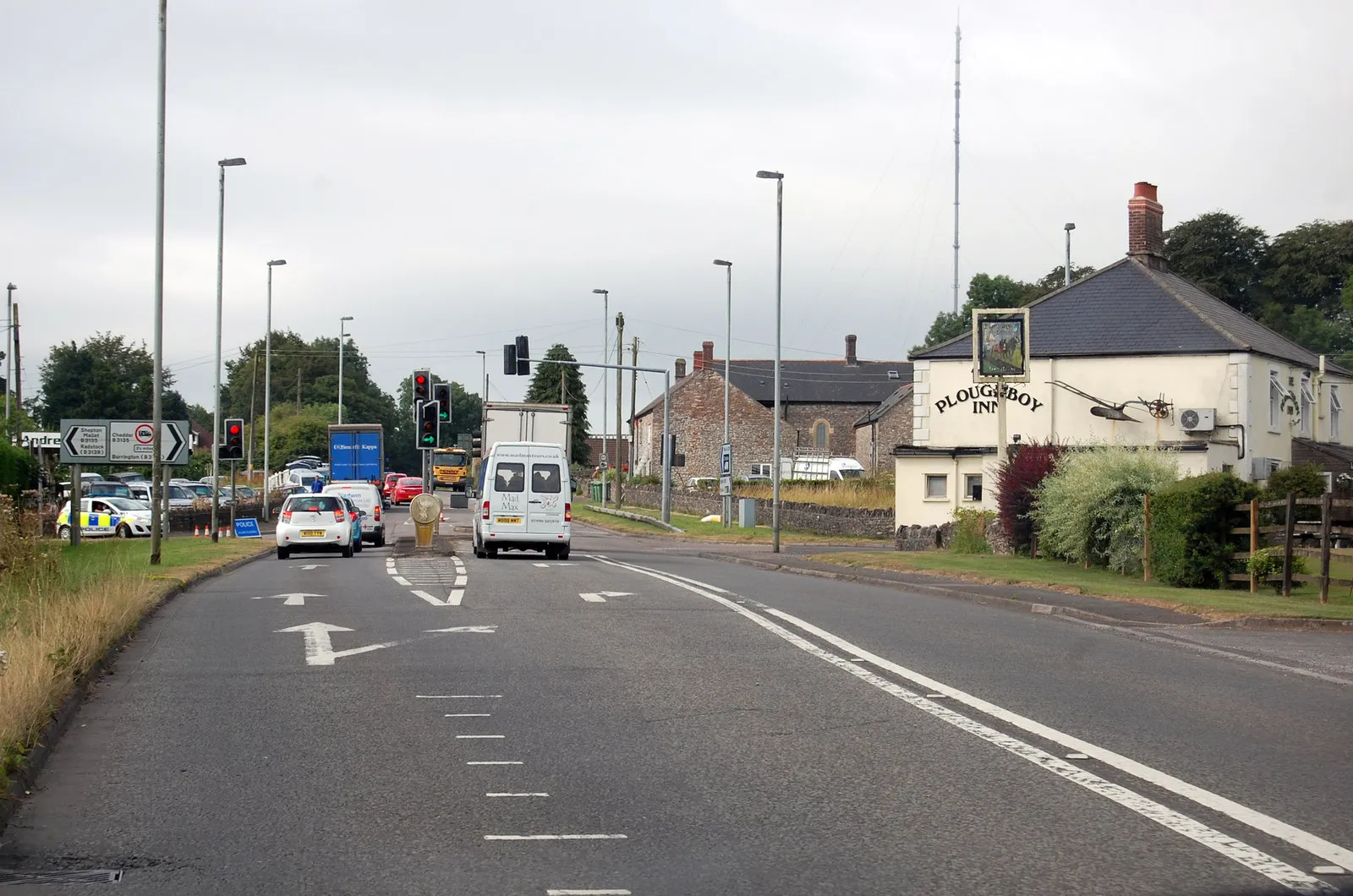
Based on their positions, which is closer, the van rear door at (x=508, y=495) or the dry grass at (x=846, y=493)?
the van rear door at (x=508, y=495)

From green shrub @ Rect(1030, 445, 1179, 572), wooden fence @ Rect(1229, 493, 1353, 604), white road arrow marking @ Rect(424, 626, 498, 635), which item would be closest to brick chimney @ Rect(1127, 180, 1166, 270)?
green shrub @ Rect(1030, 445, 1179, 572)

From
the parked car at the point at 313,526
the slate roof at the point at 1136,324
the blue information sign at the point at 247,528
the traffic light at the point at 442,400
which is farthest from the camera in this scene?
the blue information sign at the point at 247,528

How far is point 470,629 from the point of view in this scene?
1652cm

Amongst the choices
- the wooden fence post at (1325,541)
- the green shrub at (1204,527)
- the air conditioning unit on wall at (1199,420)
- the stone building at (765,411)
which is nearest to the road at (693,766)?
the wooden fence post at (1325,541)

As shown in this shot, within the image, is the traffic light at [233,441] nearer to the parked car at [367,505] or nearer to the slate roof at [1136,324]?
the parked car at [367,505]

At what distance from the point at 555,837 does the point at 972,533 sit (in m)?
30.7

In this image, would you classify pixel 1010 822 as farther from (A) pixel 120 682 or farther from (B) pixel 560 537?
(B) pixel 560 537

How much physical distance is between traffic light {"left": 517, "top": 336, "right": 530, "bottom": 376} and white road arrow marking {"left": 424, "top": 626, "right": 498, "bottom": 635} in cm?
3097

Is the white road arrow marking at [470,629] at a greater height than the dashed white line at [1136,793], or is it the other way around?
the dashed white line at [1136,793]

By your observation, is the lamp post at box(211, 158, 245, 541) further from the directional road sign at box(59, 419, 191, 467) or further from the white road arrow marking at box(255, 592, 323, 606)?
the white road arrow marking at box(255, 592, 323, 606)

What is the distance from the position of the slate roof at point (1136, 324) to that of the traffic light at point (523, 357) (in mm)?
12377

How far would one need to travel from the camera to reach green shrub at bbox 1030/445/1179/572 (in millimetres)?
26938

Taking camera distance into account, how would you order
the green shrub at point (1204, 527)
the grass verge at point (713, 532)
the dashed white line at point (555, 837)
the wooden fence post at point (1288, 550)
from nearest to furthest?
the dashed white line at point (555, 837), the wooden fence post at point (1288, 550), the green shrub at point (1204, 527), the grass verge at point (713, 532)

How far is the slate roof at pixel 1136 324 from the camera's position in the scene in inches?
1693
